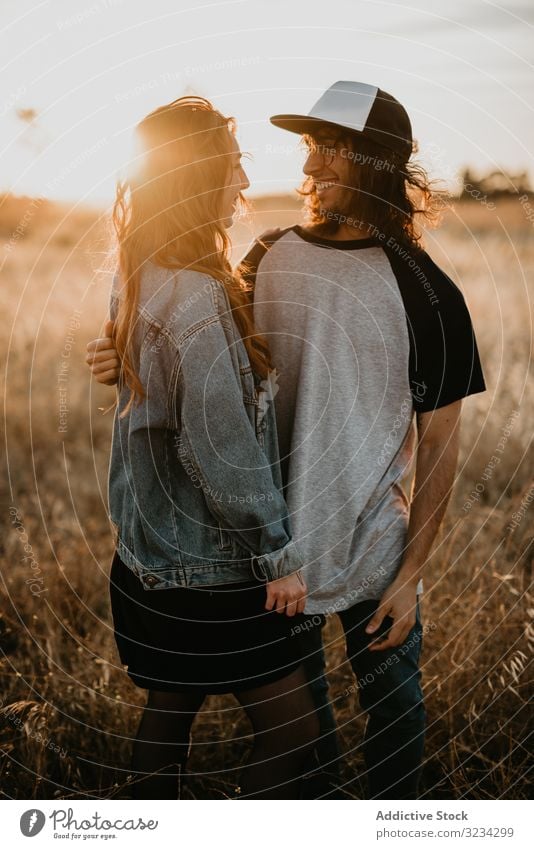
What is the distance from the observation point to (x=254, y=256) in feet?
7.77

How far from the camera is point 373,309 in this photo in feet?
7.24

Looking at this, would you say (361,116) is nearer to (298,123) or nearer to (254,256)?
(298,123)

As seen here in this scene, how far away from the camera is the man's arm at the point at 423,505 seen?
2250mm

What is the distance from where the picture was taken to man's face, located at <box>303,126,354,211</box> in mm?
2240

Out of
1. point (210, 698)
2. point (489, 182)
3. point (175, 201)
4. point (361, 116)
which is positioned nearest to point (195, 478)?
point (175, 201)

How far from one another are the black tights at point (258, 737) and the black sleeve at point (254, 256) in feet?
3.72

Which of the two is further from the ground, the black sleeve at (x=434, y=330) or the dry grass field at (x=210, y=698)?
the black sleeve at (x=434, y=330)

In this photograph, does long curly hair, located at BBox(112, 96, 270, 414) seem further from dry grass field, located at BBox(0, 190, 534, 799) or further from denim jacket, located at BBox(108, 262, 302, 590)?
dry grass field, located at BBox(0, 190, 534, 799)

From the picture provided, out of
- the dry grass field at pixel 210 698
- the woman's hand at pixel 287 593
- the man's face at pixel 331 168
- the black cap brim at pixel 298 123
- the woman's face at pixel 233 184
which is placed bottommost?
the dry grass field at pixel 210 698

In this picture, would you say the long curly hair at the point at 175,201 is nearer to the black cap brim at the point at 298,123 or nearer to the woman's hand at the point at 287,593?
the black cap brim at the point at 298,123

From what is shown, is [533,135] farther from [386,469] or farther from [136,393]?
[136,393]

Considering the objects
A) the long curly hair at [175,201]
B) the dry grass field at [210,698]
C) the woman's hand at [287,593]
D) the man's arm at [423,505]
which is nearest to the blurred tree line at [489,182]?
the dry grass field at [210,698]

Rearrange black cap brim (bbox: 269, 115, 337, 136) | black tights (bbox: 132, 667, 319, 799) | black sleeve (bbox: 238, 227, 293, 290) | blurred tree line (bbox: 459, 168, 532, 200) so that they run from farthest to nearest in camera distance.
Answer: blurred tree line (bbox: 459, 168, 532, 200) < black sleeve (bbox: 238, 227, 293, 290) < black cap brim (bbox: 269, 115, 337, 136) < black tights (bbox: 132, 667, 319, 799)

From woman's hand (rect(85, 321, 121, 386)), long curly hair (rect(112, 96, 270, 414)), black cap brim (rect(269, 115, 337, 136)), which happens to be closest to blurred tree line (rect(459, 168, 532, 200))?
black cap brim (rect(269, 115, 337, 136))
